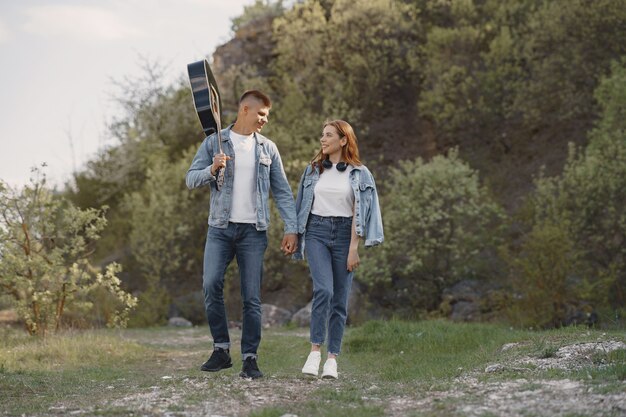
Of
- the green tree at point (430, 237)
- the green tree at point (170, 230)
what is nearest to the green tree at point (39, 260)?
the green tree at point (430, 237)

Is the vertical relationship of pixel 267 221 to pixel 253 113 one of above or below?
below

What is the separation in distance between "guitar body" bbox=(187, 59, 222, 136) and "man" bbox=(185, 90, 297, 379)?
0.19 meters

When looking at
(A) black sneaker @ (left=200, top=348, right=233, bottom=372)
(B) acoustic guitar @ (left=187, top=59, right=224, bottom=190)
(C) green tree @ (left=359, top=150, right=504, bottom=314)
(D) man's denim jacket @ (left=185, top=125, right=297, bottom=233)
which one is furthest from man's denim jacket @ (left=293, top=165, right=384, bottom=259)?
(C) green tree @ (left=359, top=150, right=504, bottom=314)

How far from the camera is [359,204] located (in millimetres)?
7172

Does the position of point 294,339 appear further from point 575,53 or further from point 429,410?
point 575,53

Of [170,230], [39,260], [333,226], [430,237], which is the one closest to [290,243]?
[333,226]

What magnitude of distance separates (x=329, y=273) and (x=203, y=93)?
81.3 inches

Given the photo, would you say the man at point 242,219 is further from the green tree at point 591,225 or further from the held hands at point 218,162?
the green tree at point 591,225

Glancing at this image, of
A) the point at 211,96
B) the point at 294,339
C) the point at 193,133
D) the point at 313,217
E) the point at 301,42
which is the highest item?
the point at 301,42

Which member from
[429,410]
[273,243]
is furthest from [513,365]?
[273,243]

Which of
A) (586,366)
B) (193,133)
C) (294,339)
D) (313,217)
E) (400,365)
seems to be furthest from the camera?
(193,133)

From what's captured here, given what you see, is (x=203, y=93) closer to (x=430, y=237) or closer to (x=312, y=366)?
(x=312, y=366)

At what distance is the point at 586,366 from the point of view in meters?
6.66

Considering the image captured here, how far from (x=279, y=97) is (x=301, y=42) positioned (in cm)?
215
